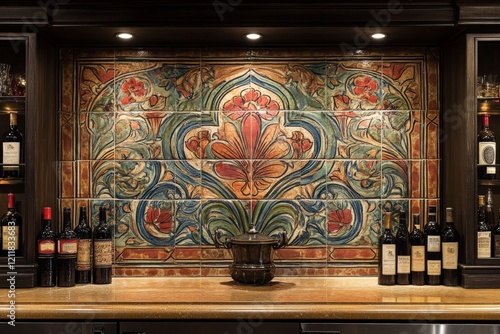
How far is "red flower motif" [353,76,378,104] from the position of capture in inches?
132

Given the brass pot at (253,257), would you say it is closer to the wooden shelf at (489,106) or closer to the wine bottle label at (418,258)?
the wine bottle label at (418,258)

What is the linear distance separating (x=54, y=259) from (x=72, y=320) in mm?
501

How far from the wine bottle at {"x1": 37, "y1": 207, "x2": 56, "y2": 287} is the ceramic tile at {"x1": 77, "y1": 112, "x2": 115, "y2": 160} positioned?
0.46 metres

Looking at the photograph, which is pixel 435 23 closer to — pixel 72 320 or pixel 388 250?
pixel 388 250

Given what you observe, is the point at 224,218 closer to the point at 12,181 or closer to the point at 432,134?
the point at 12,181

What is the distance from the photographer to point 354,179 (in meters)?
3.35

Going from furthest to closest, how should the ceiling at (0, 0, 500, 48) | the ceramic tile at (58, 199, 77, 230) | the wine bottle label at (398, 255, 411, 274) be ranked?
the ceramic tile at (58, 199, 77, 230) < the wine bottle label at (398, 255, 411, 274) < the ceiling at (0, 0, 500, 48)

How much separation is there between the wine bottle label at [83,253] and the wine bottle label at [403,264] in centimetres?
144

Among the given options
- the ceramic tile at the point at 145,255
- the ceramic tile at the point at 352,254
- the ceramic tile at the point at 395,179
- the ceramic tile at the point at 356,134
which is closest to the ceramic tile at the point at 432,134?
the ceramic tile at the point at 395,179

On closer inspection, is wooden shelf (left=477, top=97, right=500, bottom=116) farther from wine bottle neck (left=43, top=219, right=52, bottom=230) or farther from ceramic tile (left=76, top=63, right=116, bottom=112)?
wine bottle neck (left=43, top=219, right=52, bottom=230)

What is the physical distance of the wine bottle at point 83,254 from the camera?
3078 mm

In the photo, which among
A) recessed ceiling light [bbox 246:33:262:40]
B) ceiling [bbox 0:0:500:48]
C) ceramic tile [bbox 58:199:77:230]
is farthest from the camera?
ceramic tile [bbox 58:199:77:230]

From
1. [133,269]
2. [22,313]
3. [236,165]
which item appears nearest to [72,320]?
[22,313]

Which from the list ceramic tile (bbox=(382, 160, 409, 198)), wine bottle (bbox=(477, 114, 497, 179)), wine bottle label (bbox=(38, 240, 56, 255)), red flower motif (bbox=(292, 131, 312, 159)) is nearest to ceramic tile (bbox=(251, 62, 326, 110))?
red flower motif (bbox=(292, 131, 312, 159))
